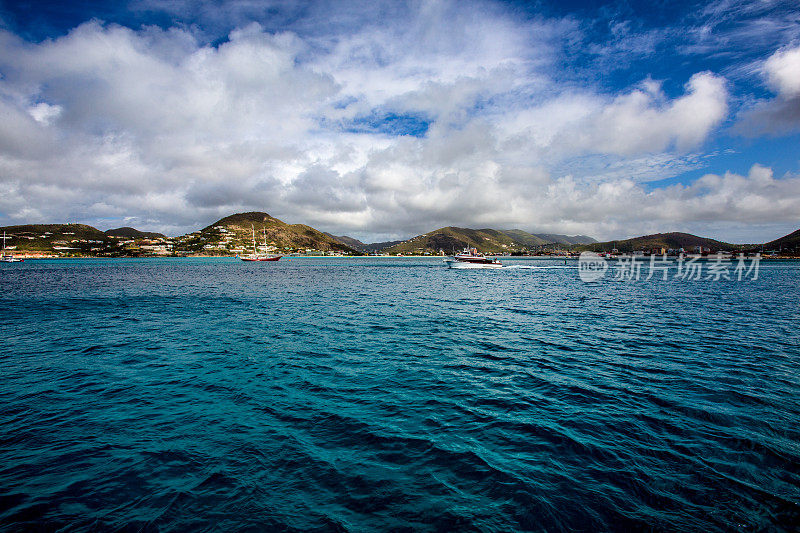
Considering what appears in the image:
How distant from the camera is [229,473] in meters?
9.38

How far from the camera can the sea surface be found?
7965 millimetres

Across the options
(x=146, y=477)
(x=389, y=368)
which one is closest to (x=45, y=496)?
(x=146, y=477)

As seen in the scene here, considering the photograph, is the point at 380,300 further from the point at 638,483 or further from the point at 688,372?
the point at 638,483

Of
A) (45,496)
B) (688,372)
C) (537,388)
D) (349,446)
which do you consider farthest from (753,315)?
(45,496)

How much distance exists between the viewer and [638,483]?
349 inches

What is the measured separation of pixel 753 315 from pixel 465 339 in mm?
34776

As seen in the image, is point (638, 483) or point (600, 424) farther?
point (600, 424)

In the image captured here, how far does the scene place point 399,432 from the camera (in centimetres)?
1165

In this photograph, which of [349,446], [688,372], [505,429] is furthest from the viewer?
[688,372]

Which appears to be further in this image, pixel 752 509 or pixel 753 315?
pixel 753 315

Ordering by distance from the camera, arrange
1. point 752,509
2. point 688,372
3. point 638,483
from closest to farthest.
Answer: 1. point 752,509
2. point 638,483
3. point 688,372

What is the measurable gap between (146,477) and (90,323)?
98.4ft

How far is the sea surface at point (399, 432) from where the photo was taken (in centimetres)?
796

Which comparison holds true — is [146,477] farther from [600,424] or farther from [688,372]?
[688,372]
